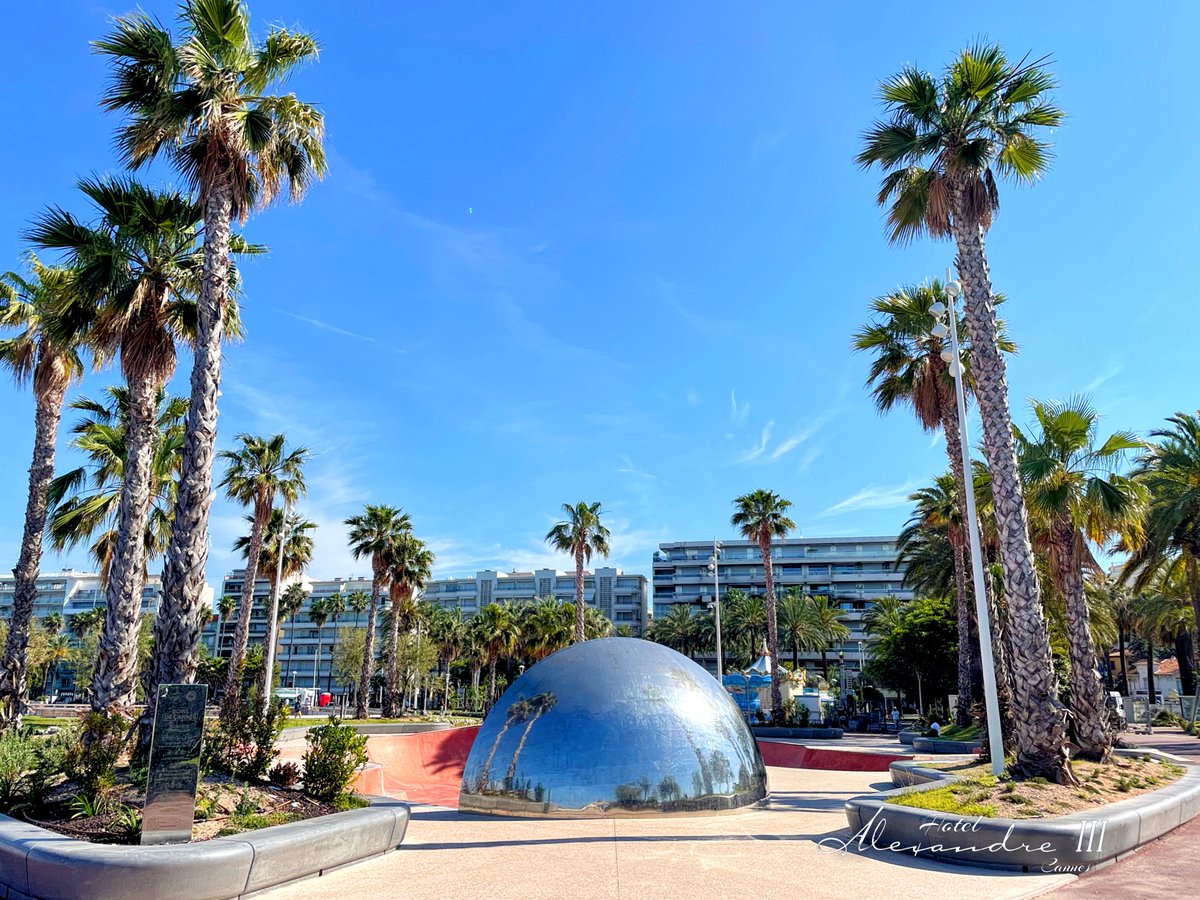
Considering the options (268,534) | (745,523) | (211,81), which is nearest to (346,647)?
(268,534)

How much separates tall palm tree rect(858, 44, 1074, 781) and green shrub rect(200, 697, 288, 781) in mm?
11759

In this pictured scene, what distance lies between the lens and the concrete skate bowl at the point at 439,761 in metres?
19.9

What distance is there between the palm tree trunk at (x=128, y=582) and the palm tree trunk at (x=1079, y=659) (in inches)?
666

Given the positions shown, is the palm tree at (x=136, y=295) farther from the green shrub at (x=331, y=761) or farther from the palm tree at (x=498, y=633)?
the palm tree at (x=498, y=633)

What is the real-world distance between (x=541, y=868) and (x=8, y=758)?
Answer: 22.4 feet

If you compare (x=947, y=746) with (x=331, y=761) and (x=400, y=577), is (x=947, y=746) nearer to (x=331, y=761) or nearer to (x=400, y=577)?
(x=331, y=761)

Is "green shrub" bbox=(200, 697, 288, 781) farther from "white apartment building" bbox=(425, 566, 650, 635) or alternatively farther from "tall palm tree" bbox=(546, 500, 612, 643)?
"white apartment building" bbox=(425, 566, 650, 635)

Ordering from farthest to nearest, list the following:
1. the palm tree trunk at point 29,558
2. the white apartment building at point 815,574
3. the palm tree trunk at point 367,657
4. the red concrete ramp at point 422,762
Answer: the white apartment building at point 815,574 < the palm tree trunk at point 367,657 < the red concrete ramp at point 422,762 < the palm tree trunk at point 29,558

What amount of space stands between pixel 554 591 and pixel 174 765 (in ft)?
379

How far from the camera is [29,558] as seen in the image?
18.7m

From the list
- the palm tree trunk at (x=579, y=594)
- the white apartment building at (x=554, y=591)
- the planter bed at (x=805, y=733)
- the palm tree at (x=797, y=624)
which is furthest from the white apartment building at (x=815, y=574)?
the planter bed at (x=805, y=733)

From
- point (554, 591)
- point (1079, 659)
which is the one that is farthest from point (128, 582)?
point (554, 591)

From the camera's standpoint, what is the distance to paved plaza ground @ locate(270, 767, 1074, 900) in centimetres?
722

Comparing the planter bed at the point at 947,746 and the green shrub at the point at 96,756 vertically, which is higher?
the green shrub at the point at 96,756
